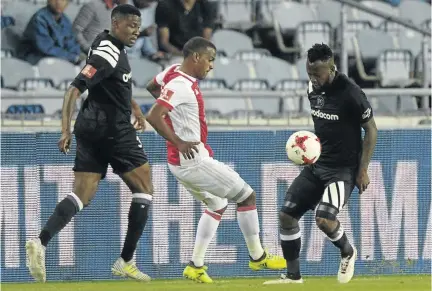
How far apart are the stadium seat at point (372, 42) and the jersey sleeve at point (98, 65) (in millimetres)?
7861

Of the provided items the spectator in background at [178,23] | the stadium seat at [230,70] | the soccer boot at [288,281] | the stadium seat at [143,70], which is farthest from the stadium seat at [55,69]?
the soccer boot at [288,281]

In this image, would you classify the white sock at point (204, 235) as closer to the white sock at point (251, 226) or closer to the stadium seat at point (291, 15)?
the white sock at point (251, 226)

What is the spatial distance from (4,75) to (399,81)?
5.65 m

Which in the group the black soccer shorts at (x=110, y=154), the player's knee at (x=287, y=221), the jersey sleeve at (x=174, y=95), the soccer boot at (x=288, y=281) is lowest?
the soccer boot at (x=288, y=281)

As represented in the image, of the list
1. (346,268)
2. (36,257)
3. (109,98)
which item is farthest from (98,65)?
(346,268)

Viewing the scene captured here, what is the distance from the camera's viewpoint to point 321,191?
40.4ft

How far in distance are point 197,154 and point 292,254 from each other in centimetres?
134

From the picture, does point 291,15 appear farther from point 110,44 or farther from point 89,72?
point 89,72

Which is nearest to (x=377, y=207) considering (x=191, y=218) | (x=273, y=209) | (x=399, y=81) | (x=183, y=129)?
(x=273, y=209)

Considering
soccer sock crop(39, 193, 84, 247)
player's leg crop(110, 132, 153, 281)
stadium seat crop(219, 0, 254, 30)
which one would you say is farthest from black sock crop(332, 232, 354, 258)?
stadium seat crop(219, 0, 254, 30)

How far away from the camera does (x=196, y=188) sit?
41.0 ft

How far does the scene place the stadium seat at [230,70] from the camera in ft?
58.9

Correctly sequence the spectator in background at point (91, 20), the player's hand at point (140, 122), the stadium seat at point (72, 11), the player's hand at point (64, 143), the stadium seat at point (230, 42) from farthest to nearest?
the stadium seat at point (230, 42) < the stadium seat at point (72, 11) < the spectator in background at point (91, 20) < the player's hand at point (140, 122) < the player's hand at point (64, 143)

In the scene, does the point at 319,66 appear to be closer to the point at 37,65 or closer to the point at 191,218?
the point at 191,218
